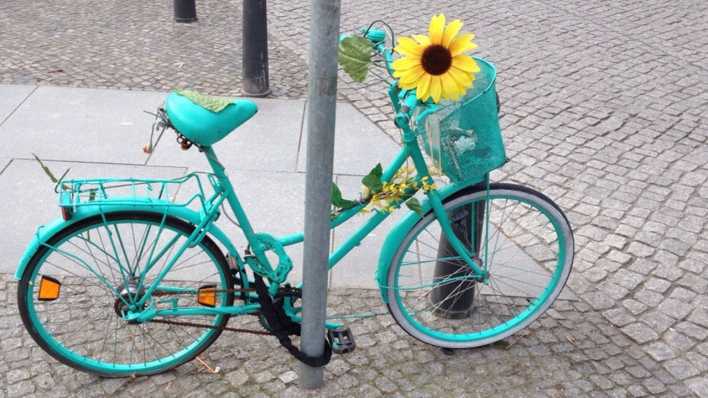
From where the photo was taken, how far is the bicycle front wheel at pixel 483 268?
3180 mm

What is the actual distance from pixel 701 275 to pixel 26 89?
192 inches

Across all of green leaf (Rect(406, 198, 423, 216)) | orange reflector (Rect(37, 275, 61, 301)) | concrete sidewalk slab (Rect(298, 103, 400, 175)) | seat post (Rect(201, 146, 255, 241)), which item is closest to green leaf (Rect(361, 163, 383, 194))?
green leaf (Rect(406, 198, 423, 216))

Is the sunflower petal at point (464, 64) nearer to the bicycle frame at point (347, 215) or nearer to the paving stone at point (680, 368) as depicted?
the bicycle frame at point (347, 215)

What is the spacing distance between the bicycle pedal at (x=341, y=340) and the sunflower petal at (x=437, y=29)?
4.21 ft

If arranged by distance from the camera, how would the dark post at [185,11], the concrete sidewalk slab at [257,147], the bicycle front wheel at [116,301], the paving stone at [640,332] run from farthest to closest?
the dark post at [185,11]
the concrete sidewalk slab at [257,147]
the paving stone at [640,332]
the bicycle front wheel at [116,301]

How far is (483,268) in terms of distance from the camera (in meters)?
3.29

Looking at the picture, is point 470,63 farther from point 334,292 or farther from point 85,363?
point 85,363

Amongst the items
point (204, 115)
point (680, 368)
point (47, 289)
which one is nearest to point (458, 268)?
point (680, 368)

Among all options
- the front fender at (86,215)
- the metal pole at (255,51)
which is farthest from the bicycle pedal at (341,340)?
the metal pole at (255,51)

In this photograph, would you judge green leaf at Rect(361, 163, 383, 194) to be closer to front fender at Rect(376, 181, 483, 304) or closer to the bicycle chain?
front fender at Rect(376, 181, 483, 304)

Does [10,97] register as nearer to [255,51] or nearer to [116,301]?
[255,51]

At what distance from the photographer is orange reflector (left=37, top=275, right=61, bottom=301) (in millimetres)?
2928

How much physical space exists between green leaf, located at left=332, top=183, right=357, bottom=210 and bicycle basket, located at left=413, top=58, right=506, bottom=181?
377 mm

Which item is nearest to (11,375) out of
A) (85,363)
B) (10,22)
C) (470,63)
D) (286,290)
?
(85,363)
